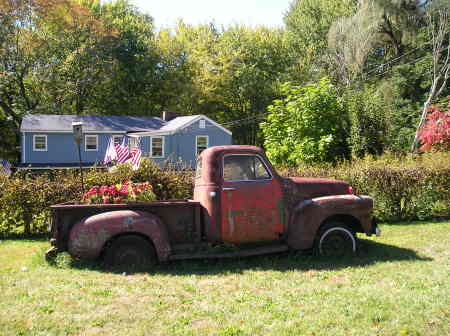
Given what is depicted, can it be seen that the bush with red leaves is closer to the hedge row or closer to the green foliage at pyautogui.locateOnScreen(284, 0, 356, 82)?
the hedge row

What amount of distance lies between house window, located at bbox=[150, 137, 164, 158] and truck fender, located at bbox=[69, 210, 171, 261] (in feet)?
81.4

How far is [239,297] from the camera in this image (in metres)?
5.46

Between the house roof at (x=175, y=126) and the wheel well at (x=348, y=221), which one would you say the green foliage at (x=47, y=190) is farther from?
the house roof at (x=175, y=126)

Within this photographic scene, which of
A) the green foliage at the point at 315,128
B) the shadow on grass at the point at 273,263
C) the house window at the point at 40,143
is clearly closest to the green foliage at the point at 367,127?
the green foliage at the point at 315,128

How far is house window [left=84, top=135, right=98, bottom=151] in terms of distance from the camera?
31.4 metres

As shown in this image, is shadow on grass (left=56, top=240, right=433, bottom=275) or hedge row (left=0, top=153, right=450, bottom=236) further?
hedge row (left=0, top=153, right=450, bottom=236)

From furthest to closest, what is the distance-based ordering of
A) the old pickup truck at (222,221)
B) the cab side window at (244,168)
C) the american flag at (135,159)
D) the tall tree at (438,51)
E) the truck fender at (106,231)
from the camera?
the tall tree at (438,51), the american flag at (135,159), the cab side window at (244,168), the old pickup truck at (222,221), the truck fender at (106,231)

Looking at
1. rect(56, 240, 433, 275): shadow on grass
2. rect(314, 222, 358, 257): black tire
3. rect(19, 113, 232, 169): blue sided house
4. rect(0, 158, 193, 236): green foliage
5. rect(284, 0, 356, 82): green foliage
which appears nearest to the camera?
rect(56, 240, 433, 275): shadow on grass

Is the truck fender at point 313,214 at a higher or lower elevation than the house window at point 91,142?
lower

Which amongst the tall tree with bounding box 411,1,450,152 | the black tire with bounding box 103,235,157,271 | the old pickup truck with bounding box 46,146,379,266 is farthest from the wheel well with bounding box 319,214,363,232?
the tall tree with bounding box 411,1,450,152

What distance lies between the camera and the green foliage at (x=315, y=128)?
1864cm

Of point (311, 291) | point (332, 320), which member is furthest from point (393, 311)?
point (311, 291)

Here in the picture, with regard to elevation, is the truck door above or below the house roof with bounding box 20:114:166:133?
below

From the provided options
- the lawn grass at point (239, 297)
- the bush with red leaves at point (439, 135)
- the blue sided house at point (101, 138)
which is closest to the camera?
the lawn grass at point (239, 297)
